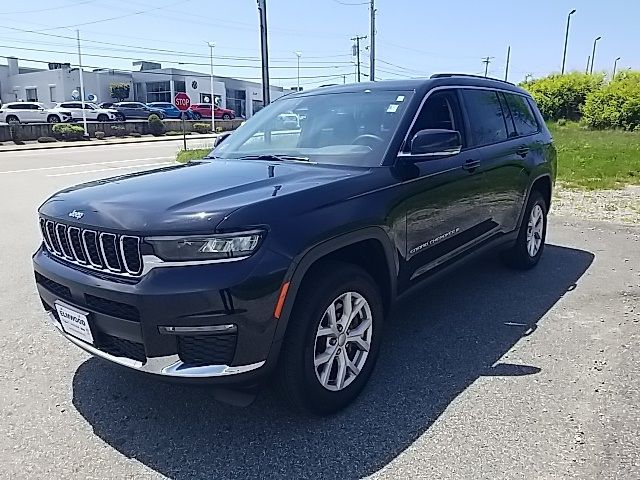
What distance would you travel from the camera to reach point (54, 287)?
3.07m

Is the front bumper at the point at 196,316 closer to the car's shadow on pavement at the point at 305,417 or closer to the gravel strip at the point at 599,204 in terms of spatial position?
the car's shadow on pavement at the point at 305,417

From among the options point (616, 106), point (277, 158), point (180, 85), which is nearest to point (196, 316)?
point (277, 158)

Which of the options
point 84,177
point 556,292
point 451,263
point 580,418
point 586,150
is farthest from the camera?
point 586,150

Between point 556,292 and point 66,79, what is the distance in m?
66.8

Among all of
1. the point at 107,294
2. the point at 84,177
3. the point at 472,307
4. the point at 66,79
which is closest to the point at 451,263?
the point at 472,307

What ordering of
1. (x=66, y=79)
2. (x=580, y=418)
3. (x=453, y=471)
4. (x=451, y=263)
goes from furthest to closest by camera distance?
(x=66, y=79) → (x=451, y=263) → (x=580, y=418) → (x=453, y=471)

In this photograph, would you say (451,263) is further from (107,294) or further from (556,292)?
(107,294)

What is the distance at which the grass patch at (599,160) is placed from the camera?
1200cm

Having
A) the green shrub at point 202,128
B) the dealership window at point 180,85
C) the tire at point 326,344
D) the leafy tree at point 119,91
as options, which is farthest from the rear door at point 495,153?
the leafy tree at point 119,91

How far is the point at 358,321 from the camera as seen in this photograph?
10.6ft

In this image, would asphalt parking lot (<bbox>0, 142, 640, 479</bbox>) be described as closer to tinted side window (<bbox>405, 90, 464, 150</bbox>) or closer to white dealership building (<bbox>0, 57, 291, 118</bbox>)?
tinted side window (<bbox>405, 90, 464, 150</bbox>)

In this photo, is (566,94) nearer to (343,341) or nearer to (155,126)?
(155,126)

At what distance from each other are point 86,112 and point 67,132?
33.2ft

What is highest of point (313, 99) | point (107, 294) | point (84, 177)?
point (313, 99)
